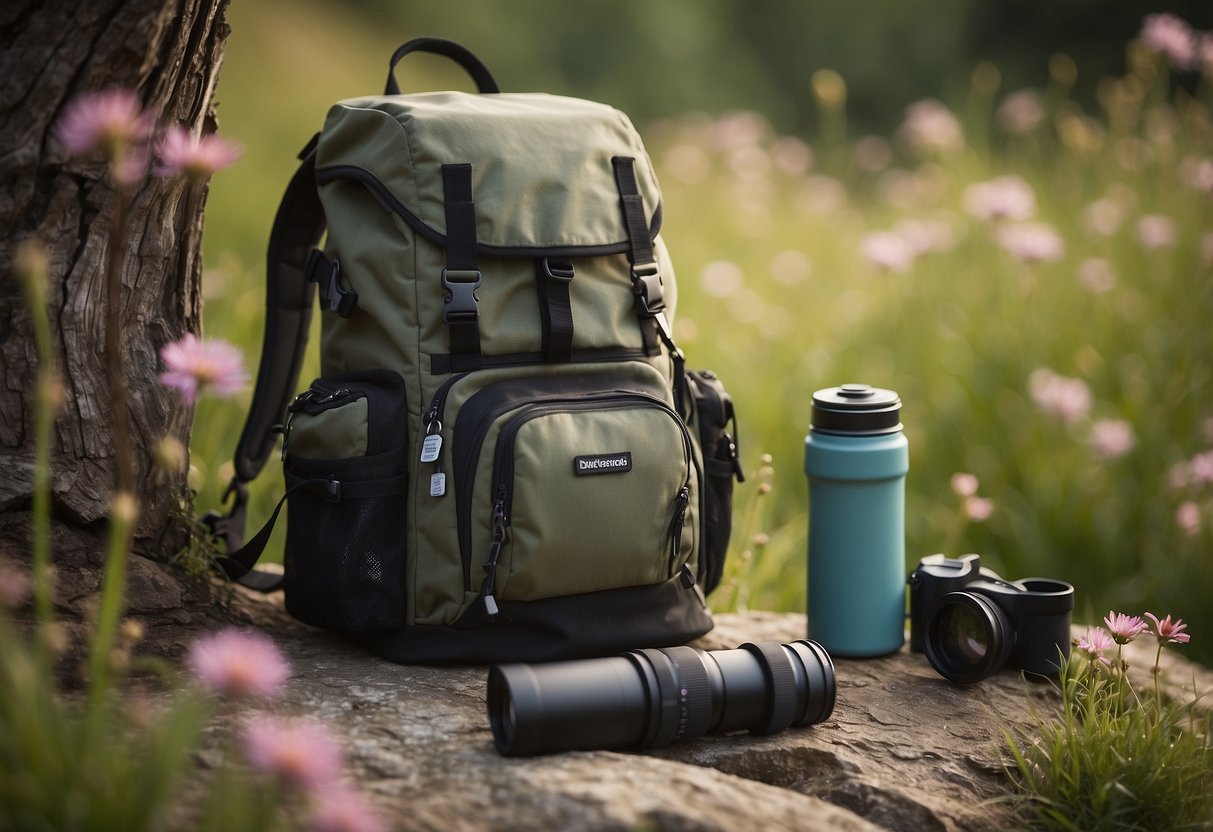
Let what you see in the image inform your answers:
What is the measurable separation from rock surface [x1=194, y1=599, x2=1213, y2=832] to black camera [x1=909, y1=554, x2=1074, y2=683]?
6cm

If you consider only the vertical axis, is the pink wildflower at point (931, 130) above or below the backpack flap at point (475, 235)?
above

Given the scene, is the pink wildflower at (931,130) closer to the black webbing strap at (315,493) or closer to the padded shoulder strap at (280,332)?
the padded shoulder strap at (280,332)

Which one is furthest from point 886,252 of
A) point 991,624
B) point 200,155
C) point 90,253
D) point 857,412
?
point 200,155

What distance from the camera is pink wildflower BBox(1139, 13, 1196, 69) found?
329 centimetres

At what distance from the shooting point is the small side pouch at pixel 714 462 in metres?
2.20

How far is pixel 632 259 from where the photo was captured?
6.81 feet

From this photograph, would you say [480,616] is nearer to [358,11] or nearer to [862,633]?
[862,633]

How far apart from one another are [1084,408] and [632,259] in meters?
1.68

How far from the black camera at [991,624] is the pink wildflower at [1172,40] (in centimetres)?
195

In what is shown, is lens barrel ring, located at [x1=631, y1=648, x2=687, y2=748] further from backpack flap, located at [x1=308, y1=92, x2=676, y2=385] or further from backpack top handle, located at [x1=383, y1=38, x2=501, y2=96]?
backpack top handle, located at [x1=383, y1=38, x2=501, y2=96]

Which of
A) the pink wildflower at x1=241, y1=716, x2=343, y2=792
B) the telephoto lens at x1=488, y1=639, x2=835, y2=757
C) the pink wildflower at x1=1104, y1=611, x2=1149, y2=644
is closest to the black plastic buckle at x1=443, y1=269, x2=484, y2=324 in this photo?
the telephoto lens at x1=488, y1=639, x2=835, y2=757

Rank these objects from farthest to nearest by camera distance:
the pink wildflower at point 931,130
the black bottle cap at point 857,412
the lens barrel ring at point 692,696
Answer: the pink wildflower at point 931,130
the black bottle cap at point 857,412
the lens barrel ring at point 692,696

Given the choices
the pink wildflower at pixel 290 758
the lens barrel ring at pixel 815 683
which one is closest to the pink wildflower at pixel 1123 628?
the lens barrel ring at pixel 815 683

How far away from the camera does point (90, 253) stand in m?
1.78
